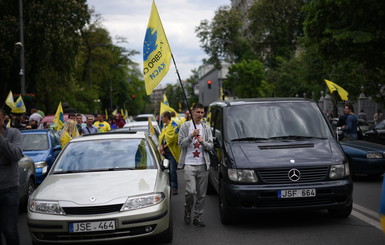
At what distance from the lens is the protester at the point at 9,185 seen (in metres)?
5.07

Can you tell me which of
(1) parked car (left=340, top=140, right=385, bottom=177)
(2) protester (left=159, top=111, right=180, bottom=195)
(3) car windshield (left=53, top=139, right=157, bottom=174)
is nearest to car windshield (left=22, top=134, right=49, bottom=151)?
(2) protester (left=159, top=111, right=180, bottom=195)

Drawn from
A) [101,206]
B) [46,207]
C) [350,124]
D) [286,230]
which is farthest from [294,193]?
[350,124]

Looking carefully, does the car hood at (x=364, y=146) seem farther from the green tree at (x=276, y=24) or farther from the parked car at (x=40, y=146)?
the green tree at (x=276, y=24)

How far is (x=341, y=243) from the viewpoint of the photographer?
5.80 metres

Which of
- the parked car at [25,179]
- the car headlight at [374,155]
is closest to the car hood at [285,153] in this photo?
the parked car at [25,179]

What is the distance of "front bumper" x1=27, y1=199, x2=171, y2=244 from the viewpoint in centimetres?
545

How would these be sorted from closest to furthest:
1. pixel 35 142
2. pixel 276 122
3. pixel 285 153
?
pixel 285 153, pixel 276 122, pixel 35 142

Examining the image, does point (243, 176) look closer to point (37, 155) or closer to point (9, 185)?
point (9, 185)

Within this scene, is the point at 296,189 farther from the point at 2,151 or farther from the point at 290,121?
the point at 2,151

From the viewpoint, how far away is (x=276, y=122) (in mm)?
7594

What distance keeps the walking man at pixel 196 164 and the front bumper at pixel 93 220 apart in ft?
4.94

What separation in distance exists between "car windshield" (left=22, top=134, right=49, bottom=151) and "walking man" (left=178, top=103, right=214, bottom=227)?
5914 mm

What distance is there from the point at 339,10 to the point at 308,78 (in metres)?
14.6

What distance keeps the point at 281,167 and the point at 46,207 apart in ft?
9.89
